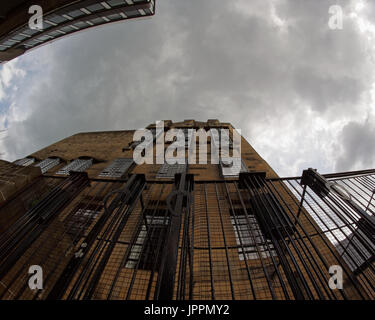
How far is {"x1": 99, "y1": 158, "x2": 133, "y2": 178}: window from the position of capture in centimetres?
1121

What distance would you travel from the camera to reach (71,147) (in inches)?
643

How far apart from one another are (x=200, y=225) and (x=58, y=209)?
16.5 ft

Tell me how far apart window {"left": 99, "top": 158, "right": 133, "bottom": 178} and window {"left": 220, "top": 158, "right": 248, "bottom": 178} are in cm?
708

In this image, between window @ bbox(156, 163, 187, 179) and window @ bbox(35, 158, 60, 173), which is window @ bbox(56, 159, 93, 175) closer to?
window @ bbox(35, 158, 60, 173)

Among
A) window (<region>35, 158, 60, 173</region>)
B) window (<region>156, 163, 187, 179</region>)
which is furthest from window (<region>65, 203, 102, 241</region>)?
window (<region>35, 158, 60, 173</region>)

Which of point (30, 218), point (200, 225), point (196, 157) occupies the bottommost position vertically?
point (30, 218)

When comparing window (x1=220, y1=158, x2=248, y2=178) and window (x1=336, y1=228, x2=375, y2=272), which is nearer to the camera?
window (x1=336, y1=228, x2=375, y2=272)

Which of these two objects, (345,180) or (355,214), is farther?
(345,180)

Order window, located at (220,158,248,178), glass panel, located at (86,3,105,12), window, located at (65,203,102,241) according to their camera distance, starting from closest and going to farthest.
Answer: window, located at (65,203,102,241) → window, located at (220,158,248,178) → glass panel, located at (86,3,105,12)

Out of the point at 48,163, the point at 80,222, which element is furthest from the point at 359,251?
the point at 48,163
